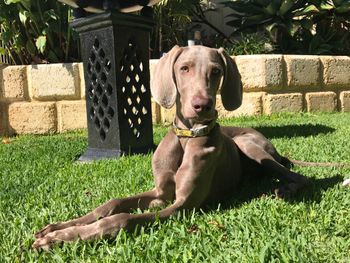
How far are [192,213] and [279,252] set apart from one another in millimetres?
660

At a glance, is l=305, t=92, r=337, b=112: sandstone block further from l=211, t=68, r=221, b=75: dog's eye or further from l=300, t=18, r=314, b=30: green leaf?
l=211, t=68, r=221, b=75: dog's eye

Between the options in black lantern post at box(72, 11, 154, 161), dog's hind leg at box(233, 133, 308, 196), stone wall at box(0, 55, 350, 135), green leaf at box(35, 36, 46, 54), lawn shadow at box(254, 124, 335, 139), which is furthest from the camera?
stone wall at box(0, 55, 350, 135)

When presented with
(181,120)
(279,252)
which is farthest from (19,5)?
(279,252)

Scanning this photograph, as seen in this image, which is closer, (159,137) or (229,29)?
(159,137)

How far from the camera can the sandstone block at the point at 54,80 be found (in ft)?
21.6

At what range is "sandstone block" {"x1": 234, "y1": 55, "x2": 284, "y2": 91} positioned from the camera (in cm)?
682

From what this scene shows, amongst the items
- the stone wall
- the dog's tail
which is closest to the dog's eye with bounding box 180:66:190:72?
the dog's tail

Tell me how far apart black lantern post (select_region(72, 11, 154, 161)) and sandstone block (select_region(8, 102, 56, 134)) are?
8.08 ft

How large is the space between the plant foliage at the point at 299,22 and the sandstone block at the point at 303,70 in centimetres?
71

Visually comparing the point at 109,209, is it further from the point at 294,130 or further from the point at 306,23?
the point at 306,23

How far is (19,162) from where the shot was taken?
4172mm

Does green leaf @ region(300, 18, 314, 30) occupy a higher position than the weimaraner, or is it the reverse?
green leaf @ region(300, 18, 314, 30)

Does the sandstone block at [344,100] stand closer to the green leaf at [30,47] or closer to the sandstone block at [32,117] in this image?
the sandstone block at [32,117]

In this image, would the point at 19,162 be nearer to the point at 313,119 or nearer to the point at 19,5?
the point at 19,5
